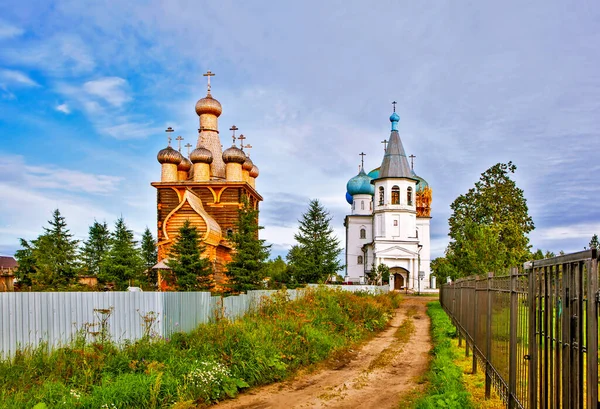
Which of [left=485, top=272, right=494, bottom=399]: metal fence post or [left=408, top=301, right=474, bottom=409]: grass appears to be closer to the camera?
[left=408, top=301, right=474, bottom=409]: grass

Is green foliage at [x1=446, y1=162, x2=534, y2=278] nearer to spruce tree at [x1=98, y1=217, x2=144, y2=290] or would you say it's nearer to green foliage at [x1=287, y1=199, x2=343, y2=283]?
green foliage at [x1=287, y1=199, x2=343, y2=283]

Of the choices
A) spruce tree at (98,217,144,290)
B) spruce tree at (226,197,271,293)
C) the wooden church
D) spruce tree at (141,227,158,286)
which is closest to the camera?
spruce tree at (226,197,271,293)

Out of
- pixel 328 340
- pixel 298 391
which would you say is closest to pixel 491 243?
pixel 328 340

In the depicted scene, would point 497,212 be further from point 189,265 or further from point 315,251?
point 189,265

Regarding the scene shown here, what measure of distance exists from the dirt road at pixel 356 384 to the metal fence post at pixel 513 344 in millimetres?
2497

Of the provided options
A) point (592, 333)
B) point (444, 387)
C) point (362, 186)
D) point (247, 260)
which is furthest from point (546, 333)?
point (362, 186)

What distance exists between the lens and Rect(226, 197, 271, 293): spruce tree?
2295cm

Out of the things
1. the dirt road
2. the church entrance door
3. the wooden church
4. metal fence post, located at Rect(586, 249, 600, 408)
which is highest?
the wooden church

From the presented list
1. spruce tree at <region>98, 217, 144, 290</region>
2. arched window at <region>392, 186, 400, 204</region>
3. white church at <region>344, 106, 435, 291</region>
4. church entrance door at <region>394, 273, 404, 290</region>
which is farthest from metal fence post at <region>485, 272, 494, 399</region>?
church entrance door at <region>394, 273, 404, 290</region>

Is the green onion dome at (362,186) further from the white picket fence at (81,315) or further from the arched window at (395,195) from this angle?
the white picket fence at (81,315)

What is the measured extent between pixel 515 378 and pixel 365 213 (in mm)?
54384

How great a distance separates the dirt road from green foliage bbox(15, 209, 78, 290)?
48.1 feet

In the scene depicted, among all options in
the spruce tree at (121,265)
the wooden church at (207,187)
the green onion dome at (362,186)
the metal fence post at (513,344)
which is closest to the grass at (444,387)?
the metal fence post at (513,344)

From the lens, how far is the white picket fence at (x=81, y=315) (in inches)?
339
